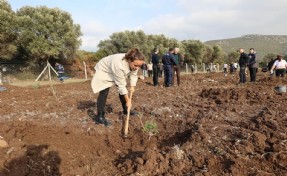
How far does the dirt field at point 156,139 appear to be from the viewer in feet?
13.3

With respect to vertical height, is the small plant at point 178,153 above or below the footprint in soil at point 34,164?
above

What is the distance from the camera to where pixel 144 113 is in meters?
7.12

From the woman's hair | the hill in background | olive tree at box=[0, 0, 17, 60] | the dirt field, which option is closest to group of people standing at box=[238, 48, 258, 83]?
the dirt field

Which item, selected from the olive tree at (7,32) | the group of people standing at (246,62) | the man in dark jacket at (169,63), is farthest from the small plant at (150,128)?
the olive tree at (7,32)

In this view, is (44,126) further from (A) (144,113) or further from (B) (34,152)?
(A) (144,113)

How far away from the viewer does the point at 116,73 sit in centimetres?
579

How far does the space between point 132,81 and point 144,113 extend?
3.59 feet

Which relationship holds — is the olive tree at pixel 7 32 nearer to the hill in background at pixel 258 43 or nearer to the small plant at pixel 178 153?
the small plant at pixel 178 153

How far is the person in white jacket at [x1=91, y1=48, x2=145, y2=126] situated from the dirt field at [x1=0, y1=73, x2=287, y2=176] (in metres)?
0.58

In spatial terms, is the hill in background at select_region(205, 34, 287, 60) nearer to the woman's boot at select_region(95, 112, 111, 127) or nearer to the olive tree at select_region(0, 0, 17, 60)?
the olive tree at select_region(0, 0, 17, 60)

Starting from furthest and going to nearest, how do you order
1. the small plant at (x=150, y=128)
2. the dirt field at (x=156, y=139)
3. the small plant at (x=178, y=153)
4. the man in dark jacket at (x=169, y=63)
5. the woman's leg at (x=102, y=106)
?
the man in dark jacket at (x=169, y=63) < the woman's leg at (x=102, y=106) < the small plant at (x=150, y=128) < the small plant at (x=178, y=153) < the dirt field at (x=156, y=139)

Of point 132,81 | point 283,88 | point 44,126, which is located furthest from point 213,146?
point 283,88

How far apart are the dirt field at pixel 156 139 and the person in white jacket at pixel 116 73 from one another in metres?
0.58

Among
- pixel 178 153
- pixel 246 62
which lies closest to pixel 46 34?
pixel 246 62
